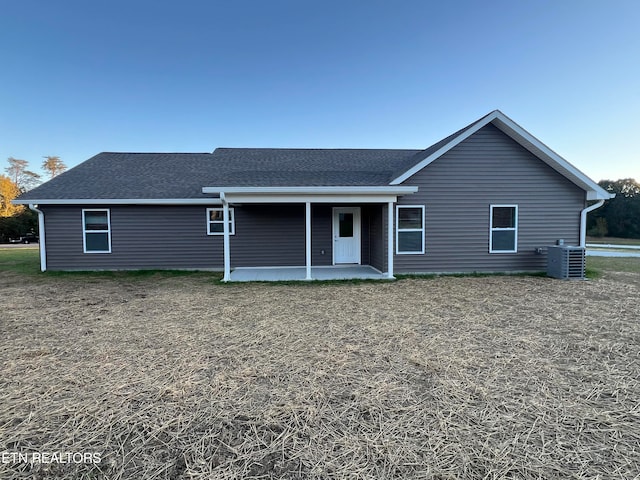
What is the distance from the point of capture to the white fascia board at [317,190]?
8.16 metres

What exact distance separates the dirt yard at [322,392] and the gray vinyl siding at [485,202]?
374 centimetres

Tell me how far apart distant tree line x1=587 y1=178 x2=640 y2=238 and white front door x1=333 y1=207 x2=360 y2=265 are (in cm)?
3614

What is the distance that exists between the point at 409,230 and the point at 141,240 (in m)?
8.90

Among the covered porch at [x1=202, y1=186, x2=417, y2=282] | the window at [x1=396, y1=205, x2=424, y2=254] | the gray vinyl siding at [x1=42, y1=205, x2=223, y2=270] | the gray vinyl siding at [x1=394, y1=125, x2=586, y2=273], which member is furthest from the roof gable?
the gray vinyl siding at [x1=42, y1=205, x2=223, y2=270]

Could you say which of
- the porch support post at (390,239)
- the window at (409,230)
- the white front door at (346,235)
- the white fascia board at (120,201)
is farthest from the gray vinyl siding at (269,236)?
the window at (409,230)

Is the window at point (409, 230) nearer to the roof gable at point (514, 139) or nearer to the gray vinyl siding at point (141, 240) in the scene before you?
the roof gable at point (514, 139)

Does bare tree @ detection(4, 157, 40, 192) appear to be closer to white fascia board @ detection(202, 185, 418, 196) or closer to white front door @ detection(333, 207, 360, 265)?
white fascia board @ detection(202, 185, 418, 196)

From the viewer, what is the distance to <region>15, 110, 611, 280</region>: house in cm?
892

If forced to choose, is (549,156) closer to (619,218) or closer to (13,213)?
(619,218)

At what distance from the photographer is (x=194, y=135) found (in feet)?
73.0

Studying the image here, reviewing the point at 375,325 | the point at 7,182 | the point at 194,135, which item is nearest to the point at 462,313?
the point at 375,325

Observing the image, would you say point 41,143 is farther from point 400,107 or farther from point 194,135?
point 400,107

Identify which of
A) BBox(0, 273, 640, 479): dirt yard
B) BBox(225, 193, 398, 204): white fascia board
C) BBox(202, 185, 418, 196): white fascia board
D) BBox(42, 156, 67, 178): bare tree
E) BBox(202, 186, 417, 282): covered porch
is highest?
BBox(42, 156, 67, 178): bare tree

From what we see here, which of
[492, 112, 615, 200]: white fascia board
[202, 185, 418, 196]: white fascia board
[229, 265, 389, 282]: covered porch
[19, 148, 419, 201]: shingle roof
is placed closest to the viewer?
[202, 185, 418, 196]: white fascia board
